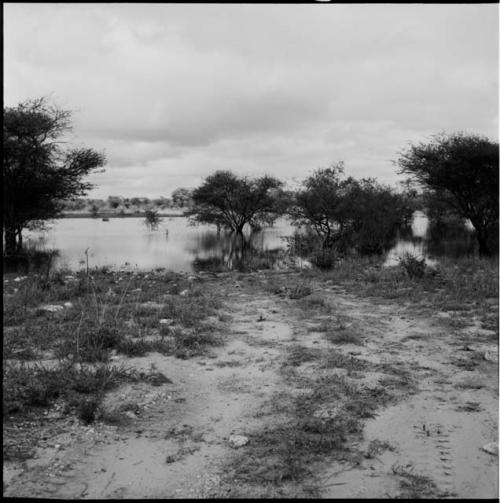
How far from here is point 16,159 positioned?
700 inches

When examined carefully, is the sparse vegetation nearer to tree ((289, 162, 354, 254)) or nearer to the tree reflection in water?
the tree reflection in water

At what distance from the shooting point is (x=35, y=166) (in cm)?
1856

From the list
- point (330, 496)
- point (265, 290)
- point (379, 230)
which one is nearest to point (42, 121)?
point (265, 290)

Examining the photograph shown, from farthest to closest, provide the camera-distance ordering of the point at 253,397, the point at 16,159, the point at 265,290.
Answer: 1. the point at 16,159
2. the point at 265,290
3. the point at 253,397

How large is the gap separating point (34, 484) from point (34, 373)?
171 centimetres

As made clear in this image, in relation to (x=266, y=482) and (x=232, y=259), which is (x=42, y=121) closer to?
(x=232, y=259)

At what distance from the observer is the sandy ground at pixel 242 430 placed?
2.77 meters

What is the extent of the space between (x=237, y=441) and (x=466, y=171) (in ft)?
57.9

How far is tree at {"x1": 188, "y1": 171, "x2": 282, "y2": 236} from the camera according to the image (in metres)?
33.2

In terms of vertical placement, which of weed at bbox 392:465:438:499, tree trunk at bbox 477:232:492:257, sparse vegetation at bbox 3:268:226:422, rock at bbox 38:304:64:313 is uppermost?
tree trunk at bbox 477:232:492:257

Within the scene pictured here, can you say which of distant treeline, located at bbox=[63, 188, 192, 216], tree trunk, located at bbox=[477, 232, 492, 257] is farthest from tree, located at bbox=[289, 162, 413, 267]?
distant treeline, located at bbox=[63, 188, 192, 216]

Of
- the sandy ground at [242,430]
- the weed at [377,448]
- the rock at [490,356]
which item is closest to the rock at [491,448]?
the sandy ground at [242,430]

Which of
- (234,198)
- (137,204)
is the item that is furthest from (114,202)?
(234,198)

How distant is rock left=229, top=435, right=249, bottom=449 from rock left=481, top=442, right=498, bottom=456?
5.30ft
